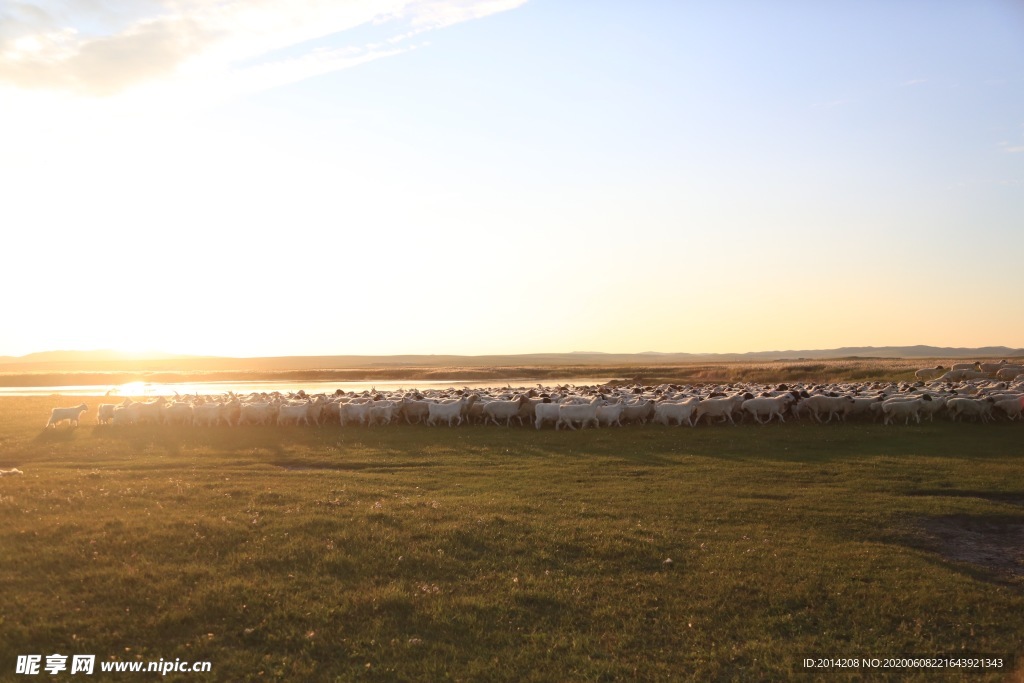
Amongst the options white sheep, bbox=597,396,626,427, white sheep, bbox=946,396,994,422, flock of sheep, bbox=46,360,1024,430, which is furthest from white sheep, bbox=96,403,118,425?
white sheep, bbox=946,396,994,422

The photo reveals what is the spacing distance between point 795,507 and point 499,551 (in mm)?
6214

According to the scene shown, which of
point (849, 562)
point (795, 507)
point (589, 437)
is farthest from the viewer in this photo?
point (589, 437)

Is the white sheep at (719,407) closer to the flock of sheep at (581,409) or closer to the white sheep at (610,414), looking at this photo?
the flock of sheep at (581,409)

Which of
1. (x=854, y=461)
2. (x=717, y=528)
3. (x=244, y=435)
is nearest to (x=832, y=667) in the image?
(x=717, y=528)

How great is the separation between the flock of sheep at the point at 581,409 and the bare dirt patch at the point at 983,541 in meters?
14.3

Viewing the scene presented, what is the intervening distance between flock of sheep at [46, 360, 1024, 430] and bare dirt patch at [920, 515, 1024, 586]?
14.3 meters

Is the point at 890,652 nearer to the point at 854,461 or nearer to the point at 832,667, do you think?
the point at 832,667

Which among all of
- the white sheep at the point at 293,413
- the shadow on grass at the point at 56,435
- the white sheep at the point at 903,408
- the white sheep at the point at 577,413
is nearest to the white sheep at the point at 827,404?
the white sheep at the point at 903,408

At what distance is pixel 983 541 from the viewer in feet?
38.3

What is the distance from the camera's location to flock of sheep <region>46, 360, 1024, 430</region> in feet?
89.2

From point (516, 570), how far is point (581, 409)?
17334 millimetres

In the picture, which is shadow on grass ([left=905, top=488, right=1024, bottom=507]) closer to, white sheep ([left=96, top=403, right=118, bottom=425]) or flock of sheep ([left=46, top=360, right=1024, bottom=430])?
flock of sheep ([left=46, top=360, right=1024, bottom=430])

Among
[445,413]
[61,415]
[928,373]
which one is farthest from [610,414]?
[928,373]

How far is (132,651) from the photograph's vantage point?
763 cm
